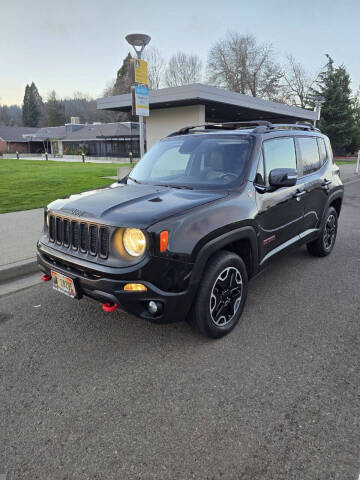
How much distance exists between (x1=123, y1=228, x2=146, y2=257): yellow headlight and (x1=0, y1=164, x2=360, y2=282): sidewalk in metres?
2.78

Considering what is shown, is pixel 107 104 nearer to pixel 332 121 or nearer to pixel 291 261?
pixel 291 261

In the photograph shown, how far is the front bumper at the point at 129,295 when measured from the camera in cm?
265

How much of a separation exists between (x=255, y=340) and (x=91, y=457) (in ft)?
5.66

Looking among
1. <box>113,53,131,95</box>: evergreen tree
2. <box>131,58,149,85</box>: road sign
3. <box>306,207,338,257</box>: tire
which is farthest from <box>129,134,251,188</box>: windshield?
<box>113,53,131,95</box>: evergreen tree

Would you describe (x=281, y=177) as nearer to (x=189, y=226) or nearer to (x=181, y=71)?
(x=189, y=226)

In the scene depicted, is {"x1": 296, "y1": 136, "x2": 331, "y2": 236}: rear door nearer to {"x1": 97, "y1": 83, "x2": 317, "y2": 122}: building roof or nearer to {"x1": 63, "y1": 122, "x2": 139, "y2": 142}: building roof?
{"x1": 97, "y1": 83, "x2": 317, "y2": 122}: building roof

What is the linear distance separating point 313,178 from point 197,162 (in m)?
1.85

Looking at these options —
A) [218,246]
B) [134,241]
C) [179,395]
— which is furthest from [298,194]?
[179,395]

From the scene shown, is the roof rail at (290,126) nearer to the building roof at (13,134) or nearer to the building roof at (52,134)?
the building roof at (52,134)

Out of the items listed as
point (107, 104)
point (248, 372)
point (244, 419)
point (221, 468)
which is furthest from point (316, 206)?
point (107, 104)

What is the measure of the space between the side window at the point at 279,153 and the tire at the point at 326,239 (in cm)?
147

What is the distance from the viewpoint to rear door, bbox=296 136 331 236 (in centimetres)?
457

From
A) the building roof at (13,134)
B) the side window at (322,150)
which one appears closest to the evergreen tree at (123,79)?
the building roof at (13,134)

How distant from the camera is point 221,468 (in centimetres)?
195
